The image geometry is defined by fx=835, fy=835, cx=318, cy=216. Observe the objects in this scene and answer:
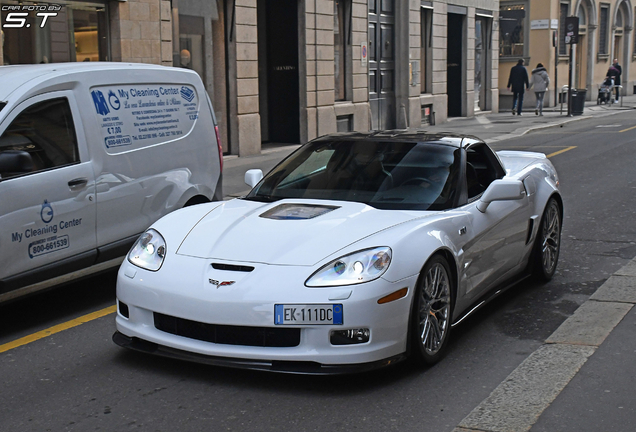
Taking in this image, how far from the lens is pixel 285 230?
4746 millimetres

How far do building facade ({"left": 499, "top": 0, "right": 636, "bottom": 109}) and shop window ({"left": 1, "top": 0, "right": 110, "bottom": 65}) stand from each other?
19925 millimetres

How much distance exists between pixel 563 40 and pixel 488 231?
36055 millimetres

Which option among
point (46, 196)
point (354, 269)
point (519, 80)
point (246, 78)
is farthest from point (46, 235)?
point (519, 80)

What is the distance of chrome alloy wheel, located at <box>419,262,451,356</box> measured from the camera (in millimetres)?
4609

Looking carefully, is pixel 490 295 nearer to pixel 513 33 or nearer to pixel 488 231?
pixel 488 231

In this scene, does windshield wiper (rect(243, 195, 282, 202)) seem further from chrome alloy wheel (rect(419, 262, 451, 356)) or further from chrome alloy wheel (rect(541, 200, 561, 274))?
chrome alloy wheel (rect(541, 200, 561, 274))

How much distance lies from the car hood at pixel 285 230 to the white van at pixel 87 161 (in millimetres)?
1332

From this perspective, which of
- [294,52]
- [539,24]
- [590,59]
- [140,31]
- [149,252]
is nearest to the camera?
[149,252]

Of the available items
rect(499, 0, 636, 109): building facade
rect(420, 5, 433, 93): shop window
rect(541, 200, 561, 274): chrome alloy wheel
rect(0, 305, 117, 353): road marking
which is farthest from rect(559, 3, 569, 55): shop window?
rect(0, 305, 117, 353): road marking

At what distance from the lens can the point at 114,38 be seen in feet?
48.3

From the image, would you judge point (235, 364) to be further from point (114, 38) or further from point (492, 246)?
point (114, 38)

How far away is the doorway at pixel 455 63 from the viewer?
29734 millimetres

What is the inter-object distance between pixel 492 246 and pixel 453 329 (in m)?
0.61

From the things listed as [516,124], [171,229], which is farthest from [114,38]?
[516,124]
